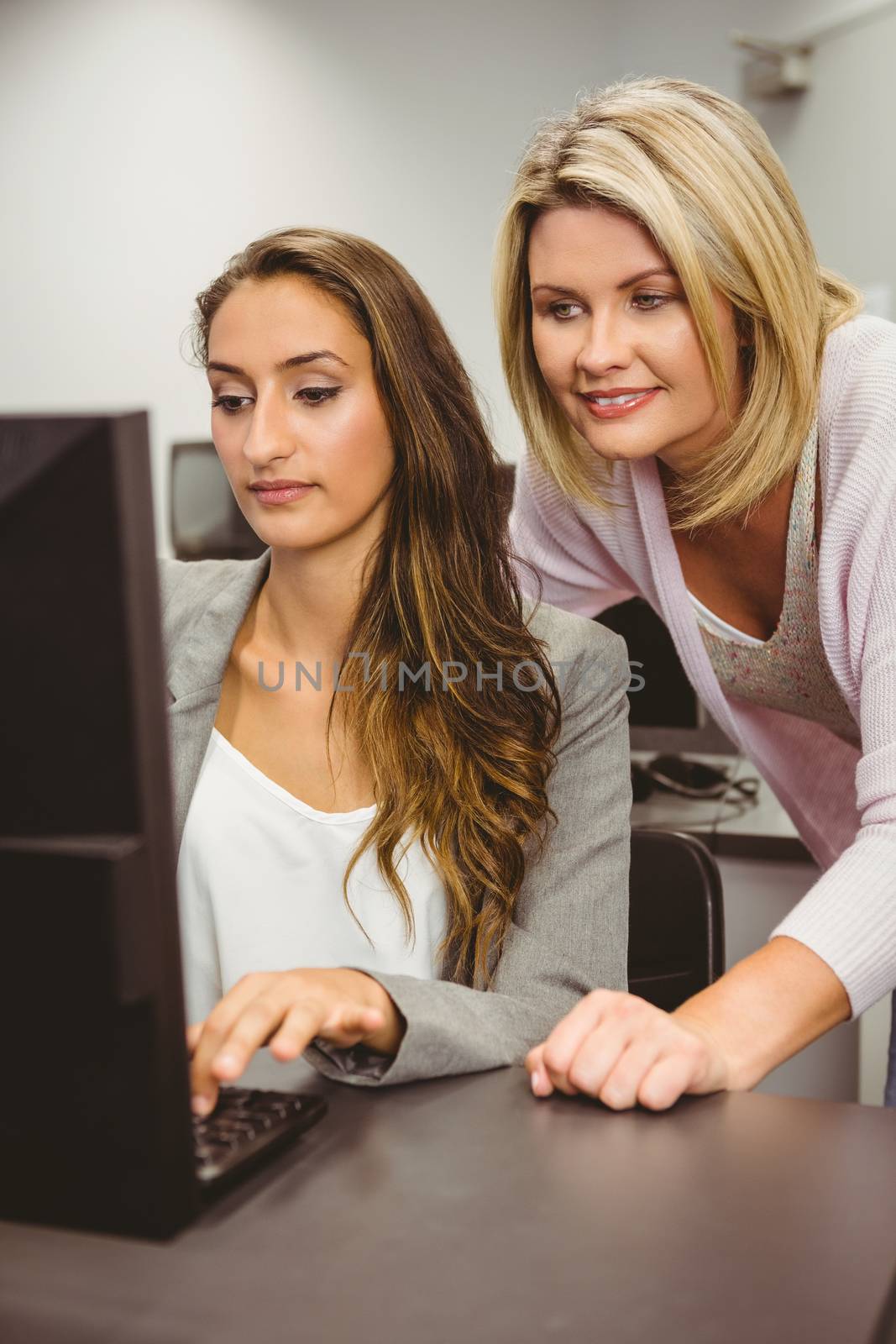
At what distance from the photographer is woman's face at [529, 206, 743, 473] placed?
3.79 feet

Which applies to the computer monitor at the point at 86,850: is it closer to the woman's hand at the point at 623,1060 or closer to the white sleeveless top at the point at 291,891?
the woman's hand at the point at 623,1060

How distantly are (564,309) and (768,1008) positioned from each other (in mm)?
675

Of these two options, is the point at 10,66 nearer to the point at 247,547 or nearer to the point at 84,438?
the point at 247,547

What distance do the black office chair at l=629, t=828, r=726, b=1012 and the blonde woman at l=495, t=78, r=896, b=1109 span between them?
20cm

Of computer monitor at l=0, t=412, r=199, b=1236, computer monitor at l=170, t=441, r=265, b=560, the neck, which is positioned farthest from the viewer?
computer monitor at l=170, t=441, r=265, b=560

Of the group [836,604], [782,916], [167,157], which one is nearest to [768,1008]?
[836,604]

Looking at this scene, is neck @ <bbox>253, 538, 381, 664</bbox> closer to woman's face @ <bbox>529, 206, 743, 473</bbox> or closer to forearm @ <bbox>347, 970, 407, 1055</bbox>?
woman's face @ <bbox>529, 206, 743, 473</bbox>

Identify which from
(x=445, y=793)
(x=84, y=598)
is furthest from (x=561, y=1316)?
(x=445, y=793)

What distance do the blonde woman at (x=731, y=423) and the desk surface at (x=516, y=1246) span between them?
251 mm

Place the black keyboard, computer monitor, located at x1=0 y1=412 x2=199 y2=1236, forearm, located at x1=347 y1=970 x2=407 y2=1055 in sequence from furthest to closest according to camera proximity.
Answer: forearm, located at x1=347 y1=970 x2=407 y2=1055, the black keyboard, computer monitor, located at x1=0 y1=412 x2=199 y2=1236

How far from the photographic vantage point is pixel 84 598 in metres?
0.44

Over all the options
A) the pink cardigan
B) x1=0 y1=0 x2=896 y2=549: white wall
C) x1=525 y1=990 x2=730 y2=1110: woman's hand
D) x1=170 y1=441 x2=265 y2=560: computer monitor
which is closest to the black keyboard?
x1=525 y1=990 x2=730 y2=1110: woman's hand

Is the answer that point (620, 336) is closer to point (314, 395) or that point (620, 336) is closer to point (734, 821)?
point (314, 395)

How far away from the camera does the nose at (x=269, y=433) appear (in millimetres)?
1160
